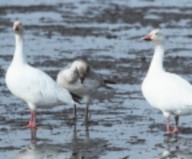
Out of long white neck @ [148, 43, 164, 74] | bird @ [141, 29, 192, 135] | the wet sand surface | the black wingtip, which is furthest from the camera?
the black wingtip

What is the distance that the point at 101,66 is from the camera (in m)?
Answer: 20.5

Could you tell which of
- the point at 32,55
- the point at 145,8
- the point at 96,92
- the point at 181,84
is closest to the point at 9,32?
the point at 32,55

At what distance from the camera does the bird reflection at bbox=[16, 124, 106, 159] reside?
491 inches

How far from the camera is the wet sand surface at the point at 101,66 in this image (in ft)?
43.2

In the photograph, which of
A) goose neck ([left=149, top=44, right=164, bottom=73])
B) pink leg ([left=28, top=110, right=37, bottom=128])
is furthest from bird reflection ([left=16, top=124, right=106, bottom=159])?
goose neck ([left=149, top=44, right=164, bottom=73])

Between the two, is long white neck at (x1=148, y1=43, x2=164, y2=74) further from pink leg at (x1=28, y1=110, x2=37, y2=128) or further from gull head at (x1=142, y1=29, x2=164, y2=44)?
pink leg at (x1=28, y1=110, x2=37, y2=128)

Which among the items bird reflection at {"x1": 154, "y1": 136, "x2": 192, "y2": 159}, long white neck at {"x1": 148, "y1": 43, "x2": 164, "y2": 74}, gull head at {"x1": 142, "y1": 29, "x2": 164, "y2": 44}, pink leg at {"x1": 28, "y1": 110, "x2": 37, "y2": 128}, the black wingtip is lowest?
bird reflection at {"x1": 154, "y1": 136, "x2": 192, "y2": 159}

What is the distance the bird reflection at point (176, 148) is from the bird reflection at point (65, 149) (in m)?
0.86

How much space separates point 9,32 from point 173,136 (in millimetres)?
12086

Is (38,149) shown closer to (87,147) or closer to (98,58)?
(87,147)

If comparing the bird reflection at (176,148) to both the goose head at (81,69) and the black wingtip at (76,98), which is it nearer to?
the black wingtip at (76,98)

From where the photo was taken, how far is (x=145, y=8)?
30688 millimetres

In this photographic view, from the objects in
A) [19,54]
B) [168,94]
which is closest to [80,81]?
[19,54]

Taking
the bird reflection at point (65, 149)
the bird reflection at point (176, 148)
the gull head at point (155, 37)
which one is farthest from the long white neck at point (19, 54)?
the bird reflection at point (176, 148)
